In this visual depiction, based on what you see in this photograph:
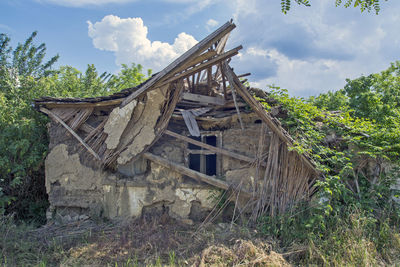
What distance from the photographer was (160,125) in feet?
24.0

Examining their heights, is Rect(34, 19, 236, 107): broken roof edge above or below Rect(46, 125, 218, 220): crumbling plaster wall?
above

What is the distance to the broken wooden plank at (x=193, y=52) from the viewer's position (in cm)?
585

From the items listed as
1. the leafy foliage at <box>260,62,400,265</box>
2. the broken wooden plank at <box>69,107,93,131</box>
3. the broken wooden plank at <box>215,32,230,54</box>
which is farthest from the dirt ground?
the broken wooden plank at <box>215,32,230,54</box>

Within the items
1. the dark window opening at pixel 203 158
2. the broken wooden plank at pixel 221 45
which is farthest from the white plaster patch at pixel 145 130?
the broken wooden plank at pixel 221 45

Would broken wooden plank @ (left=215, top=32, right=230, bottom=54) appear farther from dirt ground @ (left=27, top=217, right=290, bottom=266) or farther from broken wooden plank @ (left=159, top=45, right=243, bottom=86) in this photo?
dirt ground @ (left=27, top=217, right=290, bottom=266)

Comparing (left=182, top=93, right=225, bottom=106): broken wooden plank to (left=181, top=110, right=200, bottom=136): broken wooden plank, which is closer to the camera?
(left=181, top=110, right=200, bottom=136): broken wooden plank

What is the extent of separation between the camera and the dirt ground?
17.7ft

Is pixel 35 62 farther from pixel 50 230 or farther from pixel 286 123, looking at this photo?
pixel 286 123

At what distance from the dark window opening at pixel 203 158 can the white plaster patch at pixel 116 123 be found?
193 centimetres

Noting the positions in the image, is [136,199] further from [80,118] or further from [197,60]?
[197,60]

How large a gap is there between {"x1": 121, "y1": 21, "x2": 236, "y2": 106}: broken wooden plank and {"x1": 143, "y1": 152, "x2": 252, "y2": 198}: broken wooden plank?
5.48 ft

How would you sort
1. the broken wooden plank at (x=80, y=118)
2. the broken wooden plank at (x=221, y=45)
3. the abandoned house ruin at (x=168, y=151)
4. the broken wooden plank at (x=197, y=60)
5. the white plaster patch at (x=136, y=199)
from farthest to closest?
the broken wooden plank at (x=80, y=118) < the white plaster patch at (x=136, y=199) < the abandoned house ruin at (x=168, y=151) < the broken wooden plank at (x=221, y=45) < the broken wooden plank at (x=197, y=60)

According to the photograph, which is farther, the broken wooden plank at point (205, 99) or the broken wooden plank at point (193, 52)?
the broken wooden plank at point (205, 99)

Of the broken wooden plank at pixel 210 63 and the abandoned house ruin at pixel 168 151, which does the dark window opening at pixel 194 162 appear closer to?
the abandoned house ruin at pixel 168 151
